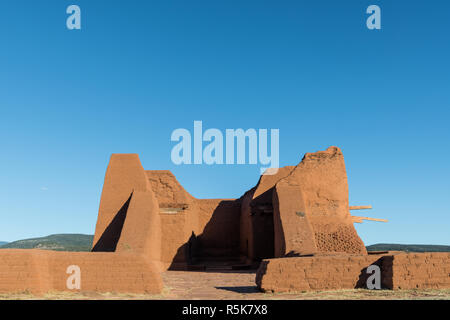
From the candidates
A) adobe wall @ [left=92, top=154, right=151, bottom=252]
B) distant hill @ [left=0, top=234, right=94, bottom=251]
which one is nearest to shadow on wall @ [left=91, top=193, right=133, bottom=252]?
adobe wall @ [left=92, top=154, right=151, bottom=252]

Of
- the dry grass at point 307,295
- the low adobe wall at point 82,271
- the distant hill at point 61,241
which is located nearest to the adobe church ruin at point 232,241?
the low adobe wall at point 82,271

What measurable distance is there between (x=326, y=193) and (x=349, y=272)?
596cm

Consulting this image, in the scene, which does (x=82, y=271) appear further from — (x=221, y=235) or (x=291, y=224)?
(x=221, y=235)

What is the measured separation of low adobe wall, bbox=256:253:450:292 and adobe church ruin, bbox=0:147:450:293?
0.02m

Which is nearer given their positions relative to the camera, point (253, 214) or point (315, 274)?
point (315, 274)

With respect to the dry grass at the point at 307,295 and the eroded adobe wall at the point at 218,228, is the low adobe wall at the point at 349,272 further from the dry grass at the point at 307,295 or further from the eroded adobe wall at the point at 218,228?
the eroded adobe wall at the point at 218,228

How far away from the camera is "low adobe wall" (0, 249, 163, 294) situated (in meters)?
7.48

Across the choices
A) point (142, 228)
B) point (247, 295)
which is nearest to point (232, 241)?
Answer: point (142, 228)

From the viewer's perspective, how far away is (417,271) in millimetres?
8078

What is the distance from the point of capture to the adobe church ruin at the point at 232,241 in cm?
785
